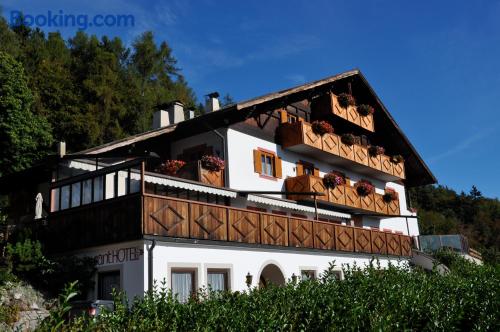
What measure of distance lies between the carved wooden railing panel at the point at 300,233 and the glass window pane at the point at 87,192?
271 inches

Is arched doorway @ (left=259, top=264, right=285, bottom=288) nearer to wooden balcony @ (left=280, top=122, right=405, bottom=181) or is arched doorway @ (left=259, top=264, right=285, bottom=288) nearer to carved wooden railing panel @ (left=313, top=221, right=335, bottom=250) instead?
carved wooden railing panel @ (left=313, top=221, right=335, bottom=250)

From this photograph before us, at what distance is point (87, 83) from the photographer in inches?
1574

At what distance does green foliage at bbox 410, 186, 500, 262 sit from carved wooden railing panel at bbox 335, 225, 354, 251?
147ft

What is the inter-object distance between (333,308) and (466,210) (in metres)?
73.4

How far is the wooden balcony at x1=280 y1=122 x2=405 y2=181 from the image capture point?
25.5m

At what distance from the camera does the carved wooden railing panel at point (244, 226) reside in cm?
1725

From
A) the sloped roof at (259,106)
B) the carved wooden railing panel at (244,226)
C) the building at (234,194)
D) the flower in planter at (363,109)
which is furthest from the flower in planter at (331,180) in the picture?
the carved wooden railing panel at (244,226)

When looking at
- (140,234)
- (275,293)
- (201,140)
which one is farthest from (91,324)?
(201,140)

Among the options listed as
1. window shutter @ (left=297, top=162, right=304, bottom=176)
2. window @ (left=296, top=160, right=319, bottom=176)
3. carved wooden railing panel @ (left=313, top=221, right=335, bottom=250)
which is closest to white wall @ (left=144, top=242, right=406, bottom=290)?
carved wooden railing panel @ (left=313, top=221, right=335, bottom=250)

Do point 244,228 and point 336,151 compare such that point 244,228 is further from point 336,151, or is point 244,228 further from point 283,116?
point 336,151

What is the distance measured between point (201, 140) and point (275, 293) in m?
16.0

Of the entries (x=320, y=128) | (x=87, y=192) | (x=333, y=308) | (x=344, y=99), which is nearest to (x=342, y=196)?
(x=320, y=128)

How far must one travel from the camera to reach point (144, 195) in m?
14.6

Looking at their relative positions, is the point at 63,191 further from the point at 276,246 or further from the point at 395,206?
the point at 395,206
